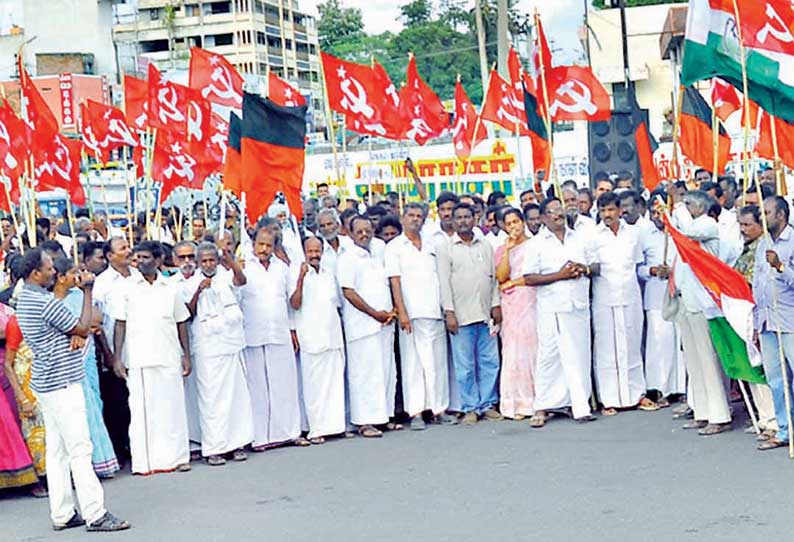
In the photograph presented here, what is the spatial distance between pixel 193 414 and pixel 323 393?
1.06 m

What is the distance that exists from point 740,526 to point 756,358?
2600 mm

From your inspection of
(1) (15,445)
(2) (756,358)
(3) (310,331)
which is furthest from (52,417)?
(2) (756,358)

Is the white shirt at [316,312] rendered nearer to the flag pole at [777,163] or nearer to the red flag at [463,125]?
the flag pole at [777,163]

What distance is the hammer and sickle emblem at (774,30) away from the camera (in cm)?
924

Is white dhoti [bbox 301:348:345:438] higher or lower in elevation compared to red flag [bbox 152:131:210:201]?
lower

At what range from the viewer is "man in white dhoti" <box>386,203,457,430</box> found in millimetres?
11578

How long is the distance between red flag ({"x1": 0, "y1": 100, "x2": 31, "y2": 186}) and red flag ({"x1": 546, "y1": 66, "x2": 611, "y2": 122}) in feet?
17.9

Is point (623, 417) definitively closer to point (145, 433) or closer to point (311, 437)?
point (311, 437)

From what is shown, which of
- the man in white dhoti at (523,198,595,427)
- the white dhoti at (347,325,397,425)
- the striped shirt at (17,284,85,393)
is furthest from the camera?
the white dhoti at (347,325,397,425)

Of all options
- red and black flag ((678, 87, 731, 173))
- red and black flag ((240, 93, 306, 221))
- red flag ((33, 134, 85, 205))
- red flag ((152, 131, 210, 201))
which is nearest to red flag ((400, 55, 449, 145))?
red flag ((152, 131, 210, 201))

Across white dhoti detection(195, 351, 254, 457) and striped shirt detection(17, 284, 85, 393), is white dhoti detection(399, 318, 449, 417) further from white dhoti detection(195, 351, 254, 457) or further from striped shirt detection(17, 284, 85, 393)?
striped shirt detection(17, 284, 85, 393)

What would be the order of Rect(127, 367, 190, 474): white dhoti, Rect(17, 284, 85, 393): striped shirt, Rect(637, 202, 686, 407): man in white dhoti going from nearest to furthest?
Rect(17, 284, 85, 393): striped shirt < Rect(127, 367, 190, 474): white dhoti < Rect(637, 202, 686, 407): man in white dhoti

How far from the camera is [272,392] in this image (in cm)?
1109

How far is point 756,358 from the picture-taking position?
32.0ft
